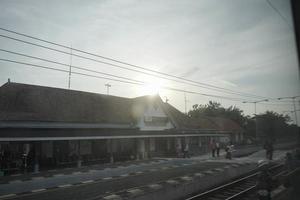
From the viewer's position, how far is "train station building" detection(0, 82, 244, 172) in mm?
20266

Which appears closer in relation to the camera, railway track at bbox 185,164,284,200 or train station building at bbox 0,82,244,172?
railway track at bbox 185,164,284,200

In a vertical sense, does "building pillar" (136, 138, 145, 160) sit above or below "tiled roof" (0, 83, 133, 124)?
below

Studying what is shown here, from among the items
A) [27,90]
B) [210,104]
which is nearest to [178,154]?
[27,90]

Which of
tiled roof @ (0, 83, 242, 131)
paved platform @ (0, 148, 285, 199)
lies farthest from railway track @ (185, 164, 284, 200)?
tiled roof @ (0, 83, 242, 131)

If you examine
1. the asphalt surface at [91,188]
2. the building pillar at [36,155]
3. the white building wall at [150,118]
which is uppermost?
the white building wall at [150,118]

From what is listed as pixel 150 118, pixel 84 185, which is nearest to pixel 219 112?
pixel 150 118

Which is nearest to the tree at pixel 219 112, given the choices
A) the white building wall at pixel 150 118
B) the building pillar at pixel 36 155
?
the white building wall at pixel 150 118

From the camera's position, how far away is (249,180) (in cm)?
1535

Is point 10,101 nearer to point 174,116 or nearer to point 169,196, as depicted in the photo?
point 169,196

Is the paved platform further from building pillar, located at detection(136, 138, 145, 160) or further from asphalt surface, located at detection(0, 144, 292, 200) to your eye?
building pillar, located at detection(136, 138, 145, 160)

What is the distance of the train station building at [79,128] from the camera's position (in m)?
20.3

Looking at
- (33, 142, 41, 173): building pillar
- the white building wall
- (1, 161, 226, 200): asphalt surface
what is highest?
the white building wall

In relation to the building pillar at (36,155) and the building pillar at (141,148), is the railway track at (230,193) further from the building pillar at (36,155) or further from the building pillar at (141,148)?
the building pillar at (141,148)

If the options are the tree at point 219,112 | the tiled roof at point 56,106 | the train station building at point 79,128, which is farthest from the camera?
the tree at point 219,112
